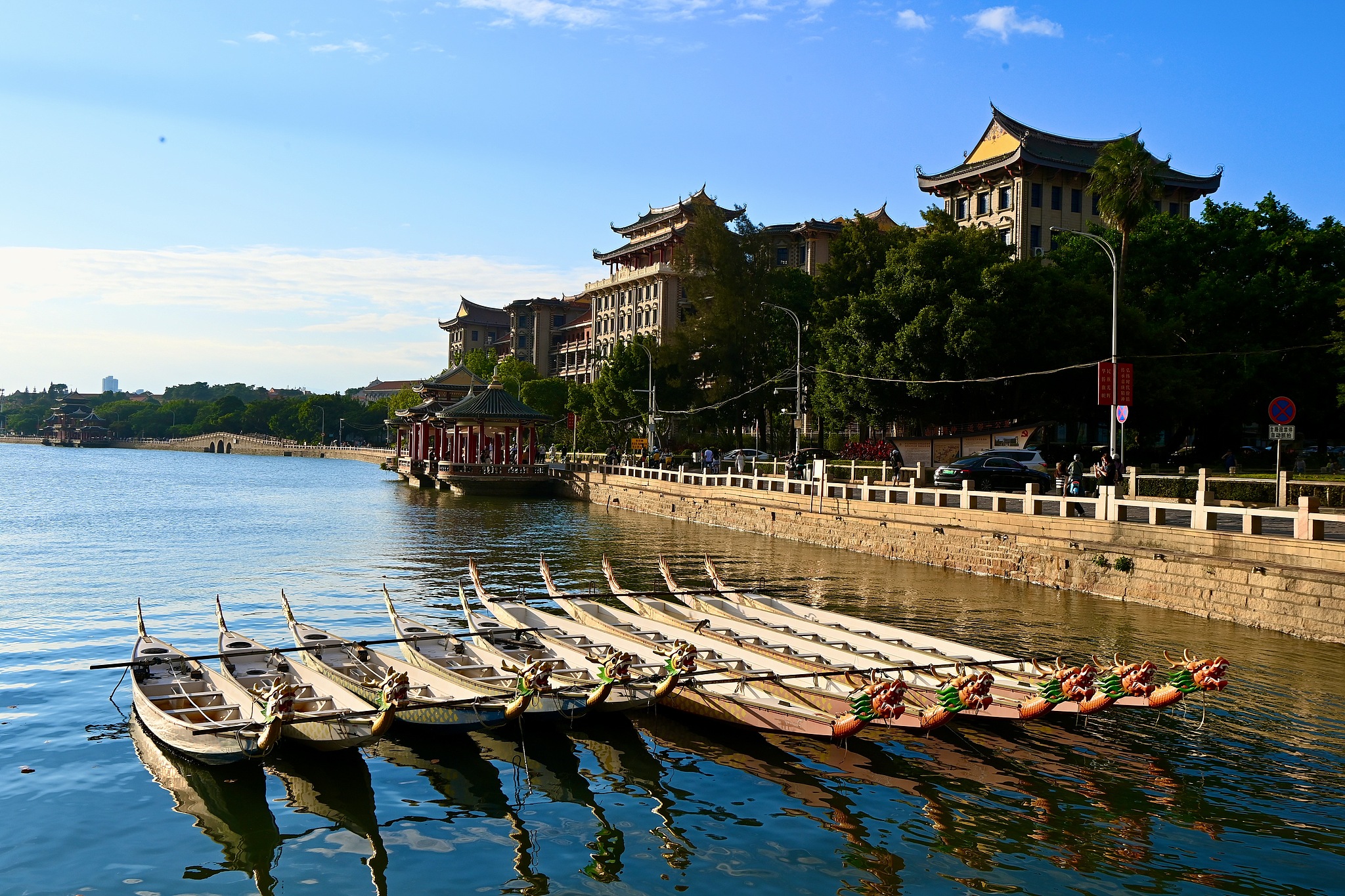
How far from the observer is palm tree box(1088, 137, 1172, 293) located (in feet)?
129

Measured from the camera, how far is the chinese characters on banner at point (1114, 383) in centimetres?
2998

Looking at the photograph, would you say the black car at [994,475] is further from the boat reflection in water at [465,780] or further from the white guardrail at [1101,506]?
the boat reflection in water at [465,780]

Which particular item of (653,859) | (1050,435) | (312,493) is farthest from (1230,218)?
(312,493)

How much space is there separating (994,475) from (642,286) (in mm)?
70628

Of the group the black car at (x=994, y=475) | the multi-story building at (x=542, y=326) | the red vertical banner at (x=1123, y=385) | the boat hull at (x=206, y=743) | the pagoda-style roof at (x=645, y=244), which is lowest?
the boat hull at (x=206, y=743)

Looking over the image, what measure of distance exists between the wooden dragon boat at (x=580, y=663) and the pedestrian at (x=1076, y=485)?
1579cm

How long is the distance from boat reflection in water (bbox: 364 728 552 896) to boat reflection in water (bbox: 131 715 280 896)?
1586 mm

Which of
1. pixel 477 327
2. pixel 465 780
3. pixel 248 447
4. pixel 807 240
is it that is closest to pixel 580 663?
pixel 465 780

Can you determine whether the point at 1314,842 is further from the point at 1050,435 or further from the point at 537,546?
the point at 1050,435

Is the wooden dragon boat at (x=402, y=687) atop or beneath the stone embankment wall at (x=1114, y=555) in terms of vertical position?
beneath

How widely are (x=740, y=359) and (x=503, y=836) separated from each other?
58.7 m

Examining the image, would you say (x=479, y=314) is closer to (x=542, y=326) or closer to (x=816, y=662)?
(x=542, y=326)

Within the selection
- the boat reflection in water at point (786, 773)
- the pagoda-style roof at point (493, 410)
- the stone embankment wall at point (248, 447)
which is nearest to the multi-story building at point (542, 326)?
the stone embankment wall at point (248, 447)

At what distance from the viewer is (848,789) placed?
463 inches
